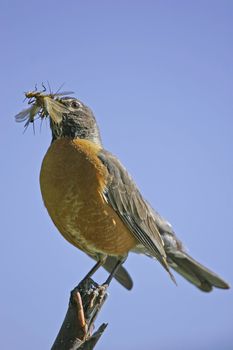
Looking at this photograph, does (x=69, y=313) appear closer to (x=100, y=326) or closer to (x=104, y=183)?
(x=100, y=326)

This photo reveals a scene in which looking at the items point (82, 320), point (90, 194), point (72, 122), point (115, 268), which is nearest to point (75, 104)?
point (72, 122)

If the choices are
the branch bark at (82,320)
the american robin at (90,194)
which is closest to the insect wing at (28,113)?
the american robin at (90,194)

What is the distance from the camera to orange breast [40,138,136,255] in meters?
4.83

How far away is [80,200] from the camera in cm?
481

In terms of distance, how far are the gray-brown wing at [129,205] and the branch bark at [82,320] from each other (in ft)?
2.44

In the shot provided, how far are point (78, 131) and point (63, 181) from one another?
0.77m

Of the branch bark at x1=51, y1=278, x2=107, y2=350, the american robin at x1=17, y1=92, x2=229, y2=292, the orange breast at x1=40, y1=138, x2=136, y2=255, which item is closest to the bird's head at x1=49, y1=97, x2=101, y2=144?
the american robin at x1=17, y1=92, x2=229, y2=292

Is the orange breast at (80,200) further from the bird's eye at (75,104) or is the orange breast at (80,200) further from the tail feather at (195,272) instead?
the tail feather at (195,272)

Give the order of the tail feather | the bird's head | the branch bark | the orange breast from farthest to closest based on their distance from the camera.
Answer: the tail feather < the bird's head < the orange breast < the branch bark

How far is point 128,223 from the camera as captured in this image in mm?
5219

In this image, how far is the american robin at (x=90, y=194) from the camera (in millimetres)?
4855

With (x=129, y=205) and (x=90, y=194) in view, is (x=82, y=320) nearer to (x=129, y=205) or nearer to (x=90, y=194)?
(x=90, y=194)

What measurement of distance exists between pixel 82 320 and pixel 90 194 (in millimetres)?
1136

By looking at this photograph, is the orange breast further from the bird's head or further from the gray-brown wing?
the bird's head
